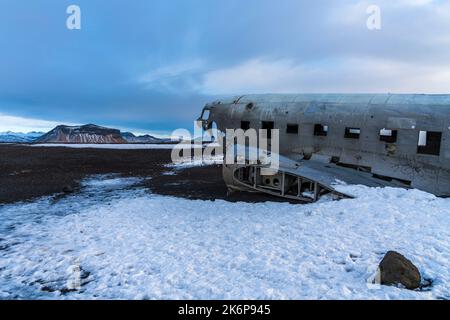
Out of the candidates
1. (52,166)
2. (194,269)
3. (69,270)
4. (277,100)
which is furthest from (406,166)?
(52,166)

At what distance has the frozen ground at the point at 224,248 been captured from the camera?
6812 mm

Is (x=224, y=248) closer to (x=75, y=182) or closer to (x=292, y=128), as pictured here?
(x=292, y=128)

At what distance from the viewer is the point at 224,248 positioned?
9141mm

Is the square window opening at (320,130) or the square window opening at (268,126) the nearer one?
the square window opening at (320,130)

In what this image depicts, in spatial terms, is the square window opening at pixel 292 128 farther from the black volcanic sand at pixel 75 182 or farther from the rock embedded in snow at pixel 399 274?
the rock embedded in snow at pixel 399 274

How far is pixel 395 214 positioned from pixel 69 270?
10.7m

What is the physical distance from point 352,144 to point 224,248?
9.10 metres

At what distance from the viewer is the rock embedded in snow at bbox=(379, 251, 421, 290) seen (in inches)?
262

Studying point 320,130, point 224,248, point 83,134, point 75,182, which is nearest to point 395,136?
point 320,130

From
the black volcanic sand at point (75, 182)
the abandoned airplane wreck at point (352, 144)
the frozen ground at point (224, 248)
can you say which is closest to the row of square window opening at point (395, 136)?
the abandoned airplane wreck at point (352, 144)

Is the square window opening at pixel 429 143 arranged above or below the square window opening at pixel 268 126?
below

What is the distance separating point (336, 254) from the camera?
27.6ft

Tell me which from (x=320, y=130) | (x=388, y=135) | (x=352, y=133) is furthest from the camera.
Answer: (x=320, y=130)

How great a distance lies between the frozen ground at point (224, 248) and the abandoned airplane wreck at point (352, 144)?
1.28 meters
